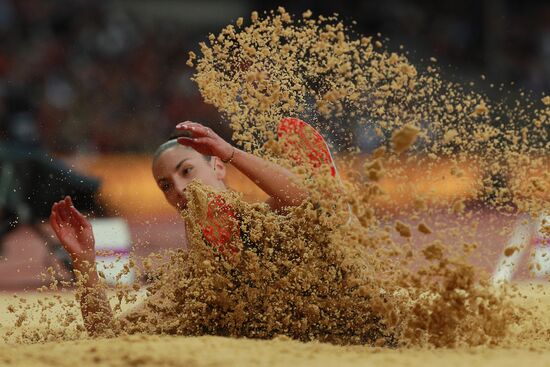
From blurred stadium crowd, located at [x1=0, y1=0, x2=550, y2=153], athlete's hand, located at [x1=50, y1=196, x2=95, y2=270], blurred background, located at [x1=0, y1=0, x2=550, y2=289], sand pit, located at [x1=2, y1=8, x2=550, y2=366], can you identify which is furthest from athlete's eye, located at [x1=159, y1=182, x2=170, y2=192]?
blurred stadium crowd, located at [x1=0, y1=0, x2=550, y2=153]

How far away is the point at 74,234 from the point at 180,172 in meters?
0.53

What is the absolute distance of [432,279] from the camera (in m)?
3.45

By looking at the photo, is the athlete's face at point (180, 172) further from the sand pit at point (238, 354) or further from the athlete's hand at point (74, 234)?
the sand pit at point (238, 354)

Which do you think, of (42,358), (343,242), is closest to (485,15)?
(343,242)

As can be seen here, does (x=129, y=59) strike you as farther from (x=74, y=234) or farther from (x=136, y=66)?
(x=74, y=234)

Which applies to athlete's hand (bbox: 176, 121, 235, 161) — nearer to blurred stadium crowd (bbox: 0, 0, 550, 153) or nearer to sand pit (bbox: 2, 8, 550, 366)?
sand pit (bbox: 2, 8, 550, 366)

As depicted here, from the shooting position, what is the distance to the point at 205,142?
3309 millimetres

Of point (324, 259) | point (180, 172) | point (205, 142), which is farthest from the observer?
point (180, 172)

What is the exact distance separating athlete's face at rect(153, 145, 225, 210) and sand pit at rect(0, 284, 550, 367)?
2.23 feet

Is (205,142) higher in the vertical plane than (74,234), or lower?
higher

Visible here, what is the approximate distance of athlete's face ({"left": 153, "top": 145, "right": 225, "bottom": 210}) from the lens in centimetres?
371

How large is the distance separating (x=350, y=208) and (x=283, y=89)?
0.61m

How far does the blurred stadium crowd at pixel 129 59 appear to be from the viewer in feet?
33.8

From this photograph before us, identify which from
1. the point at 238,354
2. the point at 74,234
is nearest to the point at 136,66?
the point at 74,234
